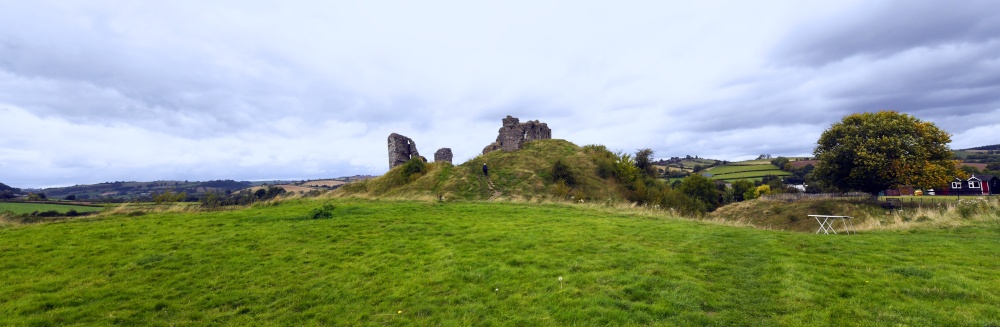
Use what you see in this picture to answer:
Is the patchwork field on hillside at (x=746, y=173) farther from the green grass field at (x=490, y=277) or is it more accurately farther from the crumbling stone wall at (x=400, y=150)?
the green grass field at (x=490, y=277)

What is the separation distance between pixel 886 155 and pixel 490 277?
1678 inches

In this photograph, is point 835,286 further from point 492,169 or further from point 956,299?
point 492,169

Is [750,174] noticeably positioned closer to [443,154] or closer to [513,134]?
[513,134]

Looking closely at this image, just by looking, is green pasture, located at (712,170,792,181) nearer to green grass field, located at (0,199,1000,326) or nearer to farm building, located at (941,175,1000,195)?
farm building, located at (941,175,1000,195)

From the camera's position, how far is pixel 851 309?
649 cm

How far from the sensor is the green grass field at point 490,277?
6.79m

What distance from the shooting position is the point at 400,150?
1800 inches

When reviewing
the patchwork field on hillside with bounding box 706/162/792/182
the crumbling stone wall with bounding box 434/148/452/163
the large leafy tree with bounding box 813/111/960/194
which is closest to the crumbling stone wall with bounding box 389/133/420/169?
the crumbling stone wall with bounding box 434/148/452/163

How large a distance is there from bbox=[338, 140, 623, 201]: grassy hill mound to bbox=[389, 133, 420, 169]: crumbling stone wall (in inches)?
201

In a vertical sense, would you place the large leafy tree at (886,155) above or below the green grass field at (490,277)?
above

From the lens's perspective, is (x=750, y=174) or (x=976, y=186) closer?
(x=976, y=186)

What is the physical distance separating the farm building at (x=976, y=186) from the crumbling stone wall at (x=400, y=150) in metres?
80.6

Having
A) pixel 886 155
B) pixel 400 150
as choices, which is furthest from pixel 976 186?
pixel 400 150

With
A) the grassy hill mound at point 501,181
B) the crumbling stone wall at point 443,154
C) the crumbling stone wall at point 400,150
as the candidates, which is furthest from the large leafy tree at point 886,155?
the crumbling stone wall at point 400,150
